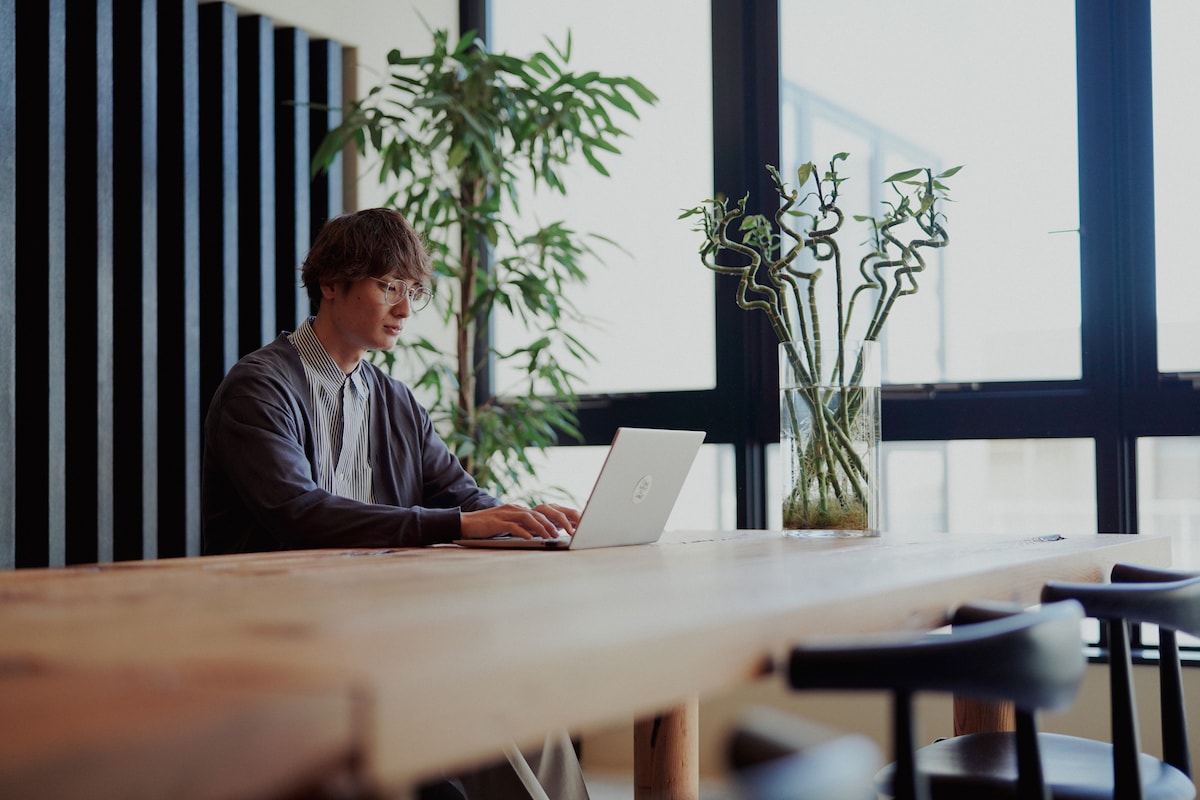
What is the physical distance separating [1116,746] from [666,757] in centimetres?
77

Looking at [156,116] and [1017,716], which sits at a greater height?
[156,116]

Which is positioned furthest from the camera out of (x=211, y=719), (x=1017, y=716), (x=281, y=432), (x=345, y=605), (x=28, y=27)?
(x=28, y=27)

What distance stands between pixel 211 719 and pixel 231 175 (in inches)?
114

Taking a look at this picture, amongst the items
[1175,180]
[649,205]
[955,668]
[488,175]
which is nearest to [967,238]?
[1175,180]

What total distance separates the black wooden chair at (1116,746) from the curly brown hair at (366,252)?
1.40 m

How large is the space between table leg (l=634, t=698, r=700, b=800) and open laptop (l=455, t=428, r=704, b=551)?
29cm

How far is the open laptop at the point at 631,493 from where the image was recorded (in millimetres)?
1835

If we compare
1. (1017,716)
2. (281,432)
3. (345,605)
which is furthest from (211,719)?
(281,432)

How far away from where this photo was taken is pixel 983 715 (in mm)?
2158

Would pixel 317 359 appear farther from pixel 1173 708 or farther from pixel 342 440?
pixel 1173 708

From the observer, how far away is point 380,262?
2473mm

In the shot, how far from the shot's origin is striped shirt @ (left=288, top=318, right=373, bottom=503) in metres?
2.38

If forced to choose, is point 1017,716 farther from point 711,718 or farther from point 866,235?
point 866,235

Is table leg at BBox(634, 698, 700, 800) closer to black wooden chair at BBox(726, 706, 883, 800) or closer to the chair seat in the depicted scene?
the chair seat
